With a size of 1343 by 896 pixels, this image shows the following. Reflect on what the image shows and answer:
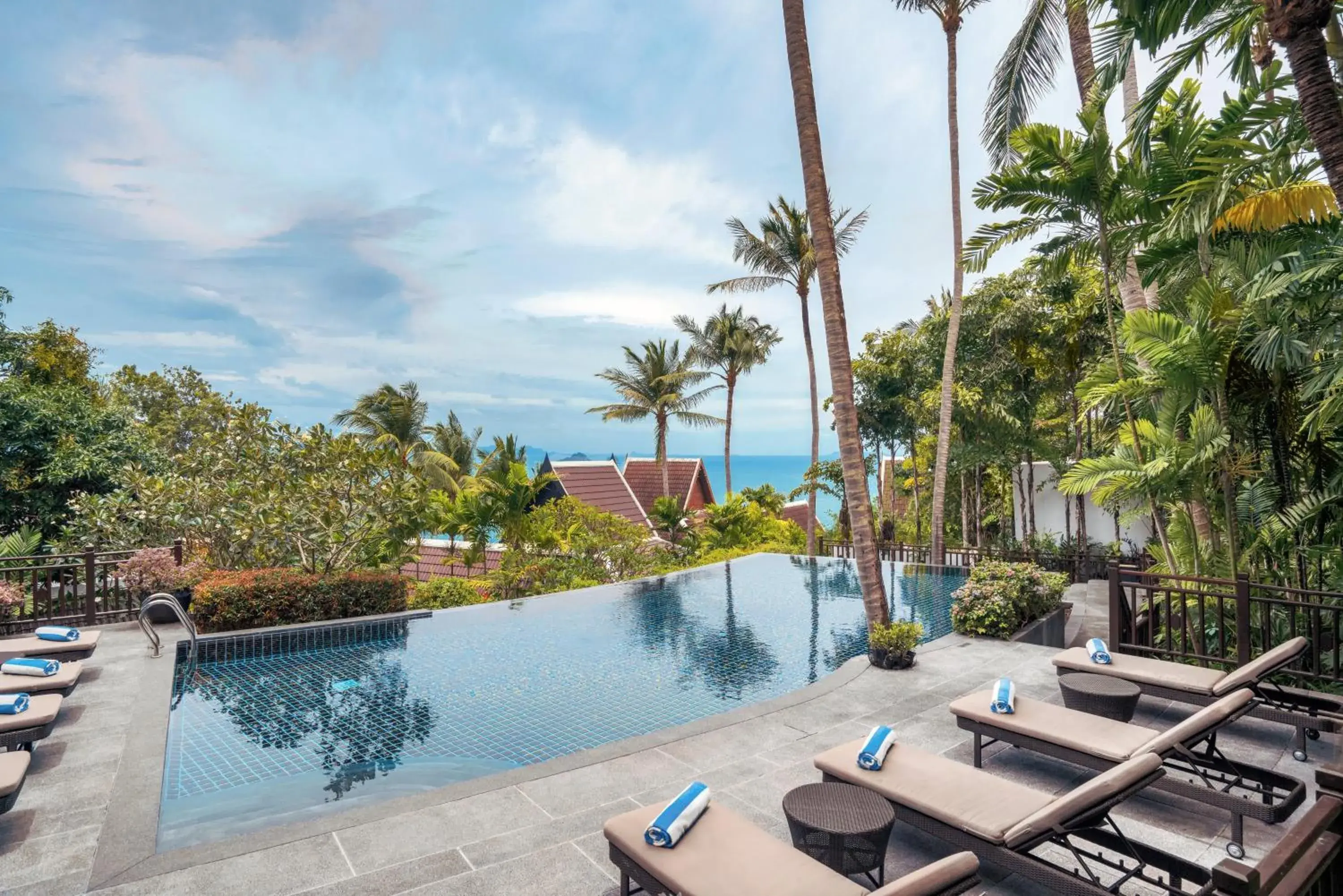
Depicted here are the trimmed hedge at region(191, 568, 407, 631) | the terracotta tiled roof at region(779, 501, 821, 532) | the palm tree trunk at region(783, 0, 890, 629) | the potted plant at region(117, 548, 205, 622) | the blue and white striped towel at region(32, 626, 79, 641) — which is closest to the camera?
the blue and white striped towel at region(32, 626, 79, 641)

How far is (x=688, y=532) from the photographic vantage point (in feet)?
71.5

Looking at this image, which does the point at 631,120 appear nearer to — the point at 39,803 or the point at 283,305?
the point at 39,803

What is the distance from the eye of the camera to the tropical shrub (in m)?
13.2

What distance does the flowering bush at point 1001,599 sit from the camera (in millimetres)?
9156

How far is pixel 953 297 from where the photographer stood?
1471cm

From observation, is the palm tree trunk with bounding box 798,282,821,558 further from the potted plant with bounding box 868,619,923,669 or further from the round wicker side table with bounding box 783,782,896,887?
the round wicker side table with bounding box 783,782,896,887

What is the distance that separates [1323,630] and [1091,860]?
17.0 ft

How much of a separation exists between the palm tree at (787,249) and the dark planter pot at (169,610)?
621 inches

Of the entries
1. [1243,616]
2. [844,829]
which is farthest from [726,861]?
[1243,616]

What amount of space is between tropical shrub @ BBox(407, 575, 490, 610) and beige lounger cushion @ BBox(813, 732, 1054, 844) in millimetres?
10168

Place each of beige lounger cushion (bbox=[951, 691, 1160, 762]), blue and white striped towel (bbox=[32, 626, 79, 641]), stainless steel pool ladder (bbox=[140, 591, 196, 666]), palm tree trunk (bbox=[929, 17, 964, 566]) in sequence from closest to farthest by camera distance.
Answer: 1. beige lounger cushion (bbox=[951, 691, 1160, 762])
2. blue and white striped towel (bbox=[32, 626, 79, 641])
3. stainless steel pool ladder (bbox=[140, 591, 196, 666])
4. palm tree trunk (bbox=[929, 17, 964, 566])

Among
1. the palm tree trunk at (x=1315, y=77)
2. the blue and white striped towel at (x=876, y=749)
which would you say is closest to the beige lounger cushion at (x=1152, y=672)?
the blue and white striped towel at (x=876, y=749)

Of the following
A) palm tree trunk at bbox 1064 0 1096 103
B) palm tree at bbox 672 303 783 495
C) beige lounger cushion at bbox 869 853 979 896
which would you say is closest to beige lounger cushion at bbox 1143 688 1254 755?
beige lounger cushion at bbox 869 853 979 896

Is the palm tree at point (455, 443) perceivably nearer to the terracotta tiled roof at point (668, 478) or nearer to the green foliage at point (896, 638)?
the terracotta tiled roof at point (668, 478)
